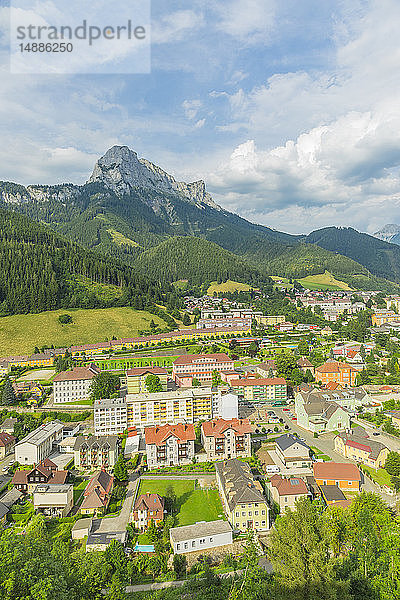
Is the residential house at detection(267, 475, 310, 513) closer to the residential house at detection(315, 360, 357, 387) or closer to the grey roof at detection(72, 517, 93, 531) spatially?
the grey roof at detection(72, 517, 93, 531)

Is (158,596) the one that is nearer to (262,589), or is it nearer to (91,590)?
(91,590)

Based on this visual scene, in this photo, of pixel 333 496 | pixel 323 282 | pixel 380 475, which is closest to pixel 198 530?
pixel 333 496

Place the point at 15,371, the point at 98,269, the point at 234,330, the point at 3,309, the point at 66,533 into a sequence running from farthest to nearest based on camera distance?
the point at 98,269 → the point at 234,330 → the point at 3,309 → the point at 15,371 → the point at 66,533

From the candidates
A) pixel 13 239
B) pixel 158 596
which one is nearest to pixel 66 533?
pixel 158 596

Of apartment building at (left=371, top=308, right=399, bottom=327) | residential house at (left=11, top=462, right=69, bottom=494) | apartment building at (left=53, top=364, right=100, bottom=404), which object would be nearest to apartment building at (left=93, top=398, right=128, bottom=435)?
residential house at (left=11, top=462, right=69, bottom=494)

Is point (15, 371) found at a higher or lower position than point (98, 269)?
lower

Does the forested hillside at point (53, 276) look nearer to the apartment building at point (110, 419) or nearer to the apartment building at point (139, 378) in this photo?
the apartment building at point (139, 378)

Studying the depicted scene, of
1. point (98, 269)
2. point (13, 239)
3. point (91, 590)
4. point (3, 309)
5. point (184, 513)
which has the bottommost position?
point (184, 513)
